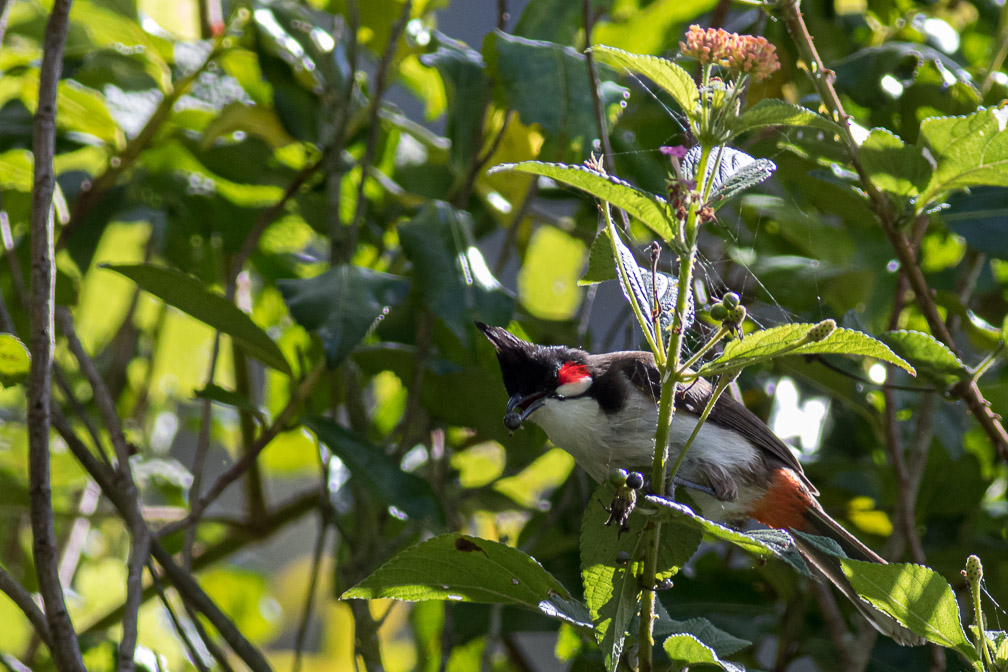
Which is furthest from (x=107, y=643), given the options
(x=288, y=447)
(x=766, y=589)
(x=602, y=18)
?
(x=602, y=18)

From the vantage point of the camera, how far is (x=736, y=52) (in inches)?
31.4

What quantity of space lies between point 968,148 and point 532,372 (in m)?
0.68

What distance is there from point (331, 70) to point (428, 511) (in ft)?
2.64

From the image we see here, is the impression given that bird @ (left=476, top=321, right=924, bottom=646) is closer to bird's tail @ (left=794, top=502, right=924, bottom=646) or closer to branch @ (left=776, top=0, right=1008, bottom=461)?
bird's tail @ (left=794, top=502, right=924, bottom=646)

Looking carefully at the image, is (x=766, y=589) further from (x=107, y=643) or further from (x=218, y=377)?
(x=218, y=377)

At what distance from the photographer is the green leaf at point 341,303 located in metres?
1.27

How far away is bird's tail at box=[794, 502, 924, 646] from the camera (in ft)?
4.56

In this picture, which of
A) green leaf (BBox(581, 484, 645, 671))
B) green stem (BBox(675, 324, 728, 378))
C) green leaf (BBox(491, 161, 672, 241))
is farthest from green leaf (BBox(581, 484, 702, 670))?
green leaf (BBox(491, 161, 672, 241))

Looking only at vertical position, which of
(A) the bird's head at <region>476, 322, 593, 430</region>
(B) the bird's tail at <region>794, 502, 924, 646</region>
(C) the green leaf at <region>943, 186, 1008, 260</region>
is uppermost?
(C) the green leaf at <region>943, 186, 1008, 260</region>

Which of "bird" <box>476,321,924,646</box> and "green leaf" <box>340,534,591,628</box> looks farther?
"bird" <box>476,321,924,646</box>

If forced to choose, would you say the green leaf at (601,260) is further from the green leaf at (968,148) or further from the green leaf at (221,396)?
the green leaf at (221,396)

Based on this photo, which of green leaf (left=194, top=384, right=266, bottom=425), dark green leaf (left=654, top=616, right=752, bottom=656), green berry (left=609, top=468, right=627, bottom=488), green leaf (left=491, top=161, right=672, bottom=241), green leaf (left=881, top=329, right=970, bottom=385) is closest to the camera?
green leaf (left=491, top=161, right=672, bottom=241)

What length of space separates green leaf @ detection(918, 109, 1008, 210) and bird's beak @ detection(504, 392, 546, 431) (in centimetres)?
64

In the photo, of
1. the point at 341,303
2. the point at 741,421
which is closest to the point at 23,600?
the point at 341,303
